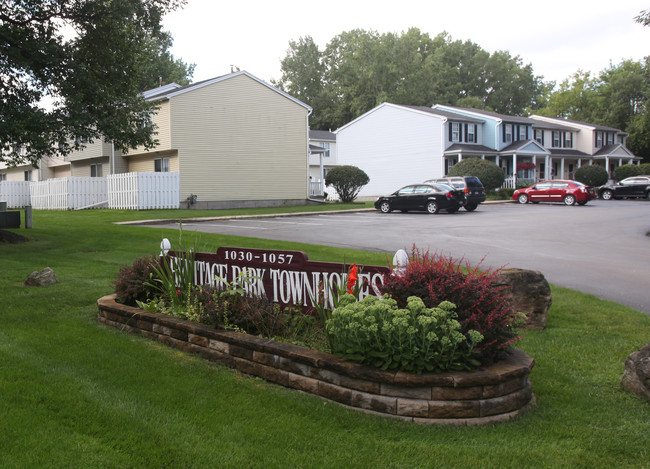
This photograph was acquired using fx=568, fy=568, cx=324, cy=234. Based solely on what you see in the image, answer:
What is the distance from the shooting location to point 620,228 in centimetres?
1925

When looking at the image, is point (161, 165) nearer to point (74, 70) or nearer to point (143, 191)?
point (143, 191)

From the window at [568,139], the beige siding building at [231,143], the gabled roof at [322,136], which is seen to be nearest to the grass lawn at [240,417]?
the beige siding building at [231,143]

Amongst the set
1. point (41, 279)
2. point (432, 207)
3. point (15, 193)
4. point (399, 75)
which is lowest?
point (41, 279)

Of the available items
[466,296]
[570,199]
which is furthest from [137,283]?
[570,199]

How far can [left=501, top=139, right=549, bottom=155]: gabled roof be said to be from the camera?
157ft

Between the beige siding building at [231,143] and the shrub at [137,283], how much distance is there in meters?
23.7

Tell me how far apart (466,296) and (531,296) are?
228cm

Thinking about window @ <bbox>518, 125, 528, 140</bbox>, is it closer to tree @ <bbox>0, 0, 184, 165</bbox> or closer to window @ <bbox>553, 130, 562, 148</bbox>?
window @ <bbox>553, 130, 562, 148</bbox>

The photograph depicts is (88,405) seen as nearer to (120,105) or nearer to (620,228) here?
(120,105)

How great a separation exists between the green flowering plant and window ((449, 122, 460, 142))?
1739 inches

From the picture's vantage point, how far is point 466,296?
413cm

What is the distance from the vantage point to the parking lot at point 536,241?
952cm

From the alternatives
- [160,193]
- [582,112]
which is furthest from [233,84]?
[582,112]

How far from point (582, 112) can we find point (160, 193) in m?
63.8
